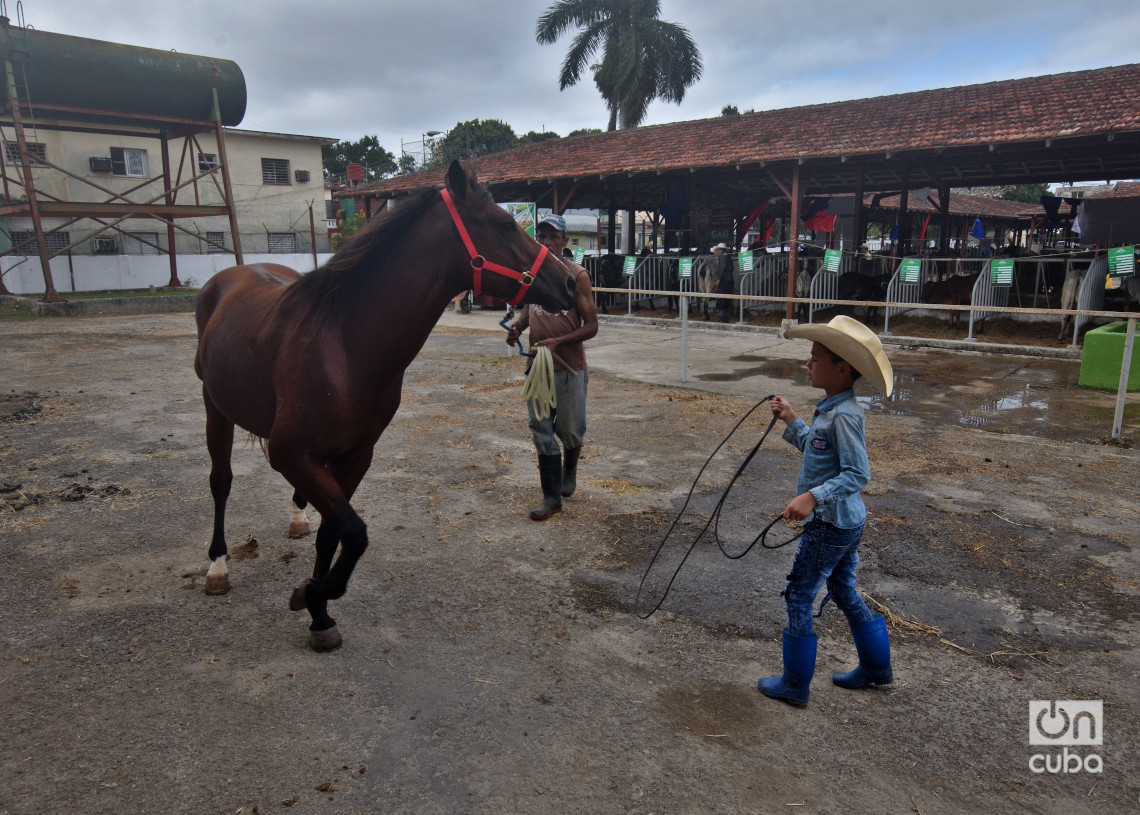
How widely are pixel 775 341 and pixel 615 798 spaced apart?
1244 cm

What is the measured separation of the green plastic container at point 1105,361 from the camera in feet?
27.6

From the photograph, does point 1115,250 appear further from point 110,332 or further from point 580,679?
point 110,332

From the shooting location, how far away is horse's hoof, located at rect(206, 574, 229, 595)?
135 inches

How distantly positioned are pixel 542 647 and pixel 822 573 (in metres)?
1.19

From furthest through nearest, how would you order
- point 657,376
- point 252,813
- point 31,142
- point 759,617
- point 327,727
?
point 31,142
point 657,376
point 759,617
point 327,727
point 252,813

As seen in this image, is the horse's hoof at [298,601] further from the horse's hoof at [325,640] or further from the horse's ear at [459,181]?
the horse's ear at [459,181]

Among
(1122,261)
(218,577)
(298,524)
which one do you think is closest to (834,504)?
(218,577)

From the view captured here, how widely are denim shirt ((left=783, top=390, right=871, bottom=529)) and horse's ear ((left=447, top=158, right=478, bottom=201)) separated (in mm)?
1614

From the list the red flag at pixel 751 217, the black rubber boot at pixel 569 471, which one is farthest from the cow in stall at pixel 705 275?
the black rubber boot at pixel 569 471

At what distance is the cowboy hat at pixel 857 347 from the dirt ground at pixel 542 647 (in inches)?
47.7

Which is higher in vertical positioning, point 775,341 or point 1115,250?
point 1115,250

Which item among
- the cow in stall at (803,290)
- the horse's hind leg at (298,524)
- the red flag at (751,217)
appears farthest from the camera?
the red flag at (751,217)

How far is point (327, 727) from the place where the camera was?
8.05ft

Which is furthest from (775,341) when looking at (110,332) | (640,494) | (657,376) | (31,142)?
(31,142)
